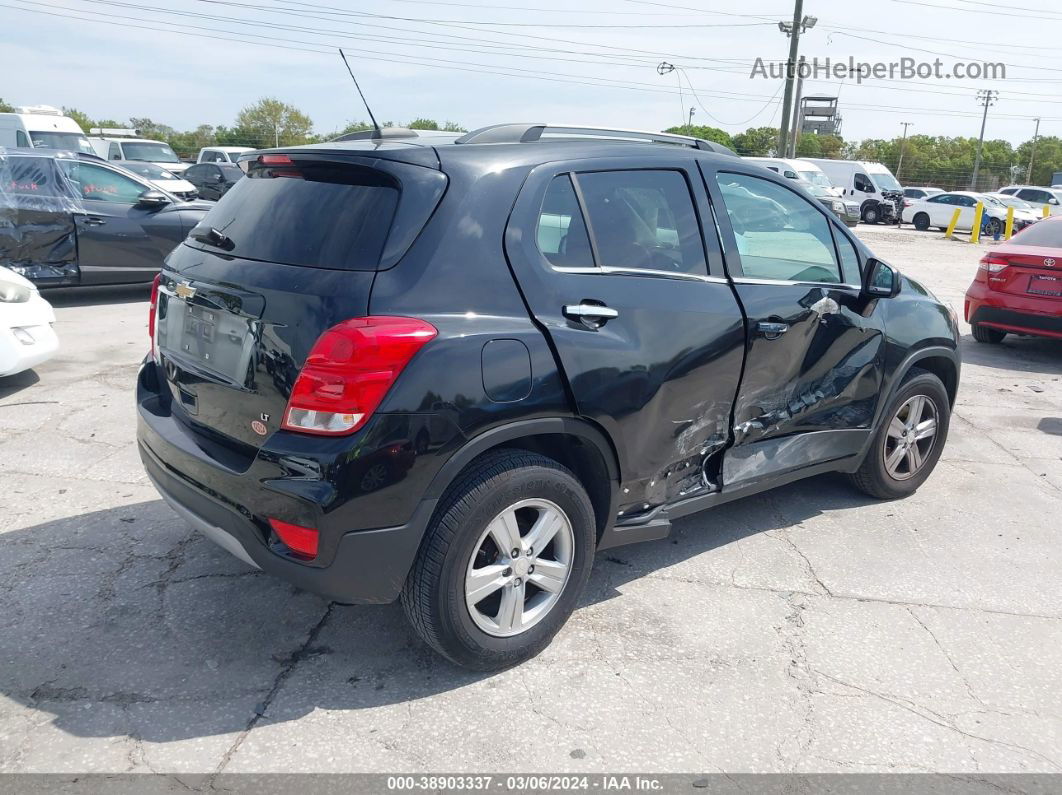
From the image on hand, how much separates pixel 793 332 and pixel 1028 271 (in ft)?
20.1

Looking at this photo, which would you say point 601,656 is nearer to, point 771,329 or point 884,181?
point 771,329

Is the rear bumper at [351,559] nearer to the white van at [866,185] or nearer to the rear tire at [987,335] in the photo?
the rear tire at [987,335]

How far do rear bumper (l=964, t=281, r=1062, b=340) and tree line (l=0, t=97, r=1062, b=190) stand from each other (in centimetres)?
4723

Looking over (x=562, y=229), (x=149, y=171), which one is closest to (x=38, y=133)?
(x=149, y=171)

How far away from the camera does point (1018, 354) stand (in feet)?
31.2

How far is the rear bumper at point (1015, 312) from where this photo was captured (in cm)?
858

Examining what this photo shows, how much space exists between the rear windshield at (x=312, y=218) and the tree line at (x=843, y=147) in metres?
51.2

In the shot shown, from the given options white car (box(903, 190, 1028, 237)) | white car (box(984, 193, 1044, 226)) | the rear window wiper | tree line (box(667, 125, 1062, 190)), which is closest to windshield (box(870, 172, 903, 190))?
white car (box(903, 190, 1028, 237))

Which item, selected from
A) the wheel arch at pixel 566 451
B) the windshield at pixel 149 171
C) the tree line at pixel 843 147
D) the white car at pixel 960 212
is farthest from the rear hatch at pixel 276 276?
the tree line at pixel 843 147

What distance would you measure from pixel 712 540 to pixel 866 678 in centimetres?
122

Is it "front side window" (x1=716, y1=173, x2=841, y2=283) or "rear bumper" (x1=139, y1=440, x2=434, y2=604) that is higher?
"front side window" (x1=716, y1=173, x2=841, y2=283)

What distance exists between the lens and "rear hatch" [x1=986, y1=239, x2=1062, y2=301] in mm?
8500

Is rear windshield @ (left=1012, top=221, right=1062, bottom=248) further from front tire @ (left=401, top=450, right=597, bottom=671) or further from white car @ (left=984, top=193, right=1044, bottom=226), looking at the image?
white car @ (left=984, top=193, right=1044, bottom=226)

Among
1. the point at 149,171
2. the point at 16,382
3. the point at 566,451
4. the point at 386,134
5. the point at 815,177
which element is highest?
the point at 386,134
